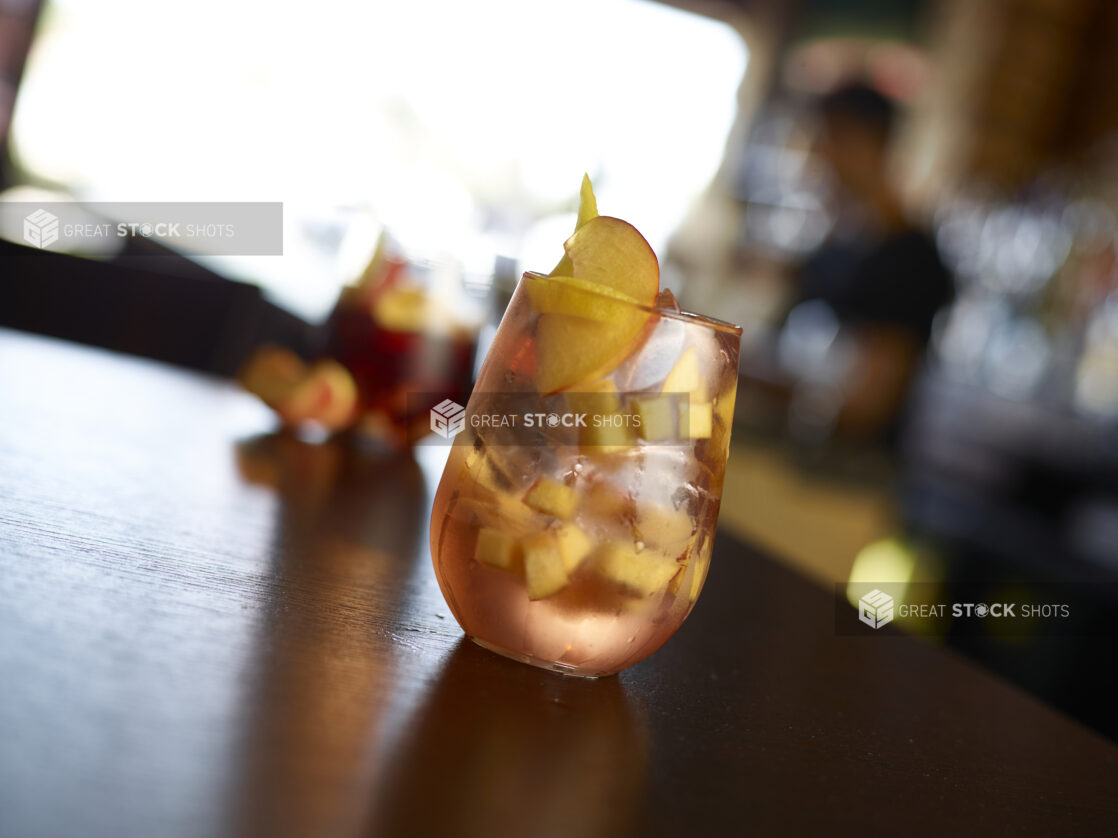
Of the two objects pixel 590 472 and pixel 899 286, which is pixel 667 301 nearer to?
pixel 590 472

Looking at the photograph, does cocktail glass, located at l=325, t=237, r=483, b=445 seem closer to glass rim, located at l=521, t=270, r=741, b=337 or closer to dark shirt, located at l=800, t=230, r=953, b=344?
glass rim, located at l=521, t=270, r=741, b=337

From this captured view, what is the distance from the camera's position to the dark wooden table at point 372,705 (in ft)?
0.86

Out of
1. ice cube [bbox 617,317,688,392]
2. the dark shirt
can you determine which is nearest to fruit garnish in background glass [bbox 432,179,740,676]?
ice cube [bbox 617,317,688,392]

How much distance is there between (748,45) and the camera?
542cm

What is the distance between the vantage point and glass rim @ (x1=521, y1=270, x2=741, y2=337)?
40cm

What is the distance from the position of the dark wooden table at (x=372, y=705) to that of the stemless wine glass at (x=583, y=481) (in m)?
0.03

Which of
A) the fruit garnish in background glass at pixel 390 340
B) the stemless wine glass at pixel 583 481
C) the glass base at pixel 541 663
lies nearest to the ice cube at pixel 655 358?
the stemless wine glass at pixel 583 481

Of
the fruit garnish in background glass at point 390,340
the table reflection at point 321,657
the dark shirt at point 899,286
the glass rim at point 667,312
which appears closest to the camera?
the table reflection at point 321,657

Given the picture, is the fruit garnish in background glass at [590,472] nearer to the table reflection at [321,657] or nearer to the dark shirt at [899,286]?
the table reflection at [321,657]

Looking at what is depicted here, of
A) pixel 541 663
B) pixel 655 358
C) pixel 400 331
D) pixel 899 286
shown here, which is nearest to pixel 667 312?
pixel 655 358

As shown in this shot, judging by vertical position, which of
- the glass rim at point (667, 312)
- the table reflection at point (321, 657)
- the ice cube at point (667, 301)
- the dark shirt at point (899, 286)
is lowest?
the table reflection at point (321, 657)

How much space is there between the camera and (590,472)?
1.33 ft

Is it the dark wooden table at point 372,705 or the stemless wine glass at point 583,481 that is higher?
the stemless wine glass at point 583,481

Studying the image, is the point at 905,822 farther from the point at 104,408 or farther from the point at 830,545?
the point at 830,545
